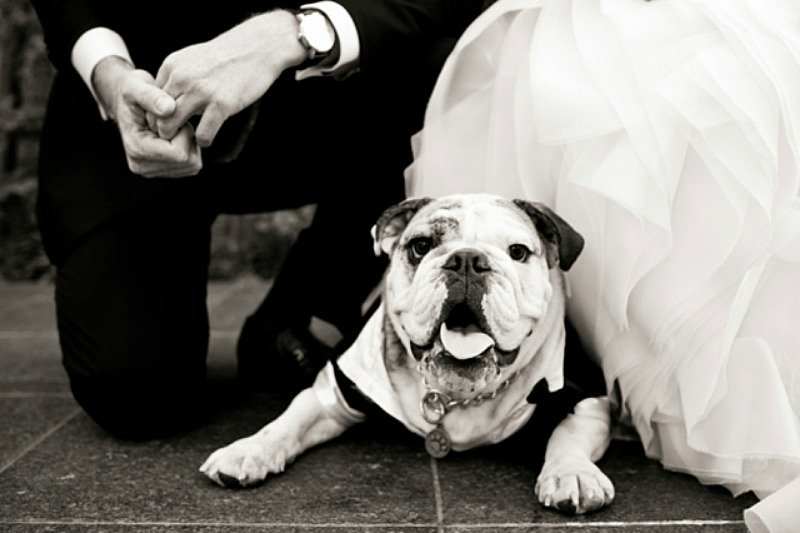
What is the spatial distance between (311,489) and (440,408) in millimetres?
317

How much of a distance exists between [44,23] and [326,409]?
1.31 meters

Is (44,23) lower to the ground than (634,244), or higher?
higher

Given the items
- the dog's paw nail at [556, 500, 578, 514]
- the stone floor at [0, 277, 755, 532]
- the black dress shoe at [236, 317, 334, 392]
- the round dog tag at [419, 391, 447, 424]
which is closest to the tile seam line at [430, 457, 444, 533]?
the stone floor at [0, 277, 755, 532]

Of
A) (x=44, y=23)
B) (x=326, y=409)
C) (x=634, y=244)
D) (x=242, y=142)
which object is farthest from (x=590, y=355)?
(x=44, y=23)

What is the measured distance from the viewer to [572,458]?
180cm

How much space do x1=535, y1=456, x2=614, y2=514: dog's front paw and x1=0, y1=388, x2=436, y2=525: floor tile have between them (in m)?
0.22

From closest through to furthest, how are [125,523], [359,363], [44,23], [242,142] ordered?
[125,523] → [359,363] → [242,142] → [44,23]

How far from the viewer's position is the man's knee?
85.1 inches

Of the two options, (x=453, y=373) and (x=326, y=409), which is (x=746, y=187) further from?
(x=326, y=409)

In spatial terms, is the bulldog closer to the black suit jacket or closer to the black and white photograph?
the black and white photograph

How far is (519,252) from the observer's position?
6.20 ft

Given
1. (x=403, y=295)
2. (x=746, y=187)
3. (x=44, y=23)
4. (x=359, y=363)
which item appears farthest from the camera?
(x=44, y=23)

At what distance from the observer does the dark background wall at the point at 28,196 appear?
4.98m

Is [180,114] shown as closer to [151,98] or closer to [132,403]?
[151,98]
